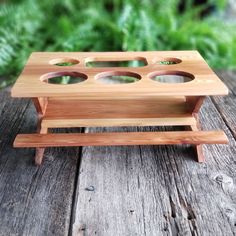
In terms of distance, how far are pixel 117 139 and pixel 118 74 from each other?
0.21 m

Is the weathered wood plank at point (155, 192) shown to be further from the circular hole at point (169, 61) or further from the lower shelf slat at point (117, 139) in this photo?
the circular hole at point (169, 61)

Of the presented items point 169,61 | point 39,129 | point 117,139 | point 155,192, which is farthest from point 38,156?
point 169,61

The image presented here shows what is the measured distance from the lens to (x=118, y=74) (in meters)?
0.90

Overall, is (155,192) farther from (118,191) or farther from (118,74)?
(118,74)

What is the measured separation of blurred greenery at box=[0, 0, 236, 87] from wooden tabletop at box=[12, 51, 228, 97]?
27.1 inches

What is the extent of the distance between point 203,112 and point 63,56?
51cm

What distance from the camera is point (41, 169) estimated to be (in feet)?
2.68

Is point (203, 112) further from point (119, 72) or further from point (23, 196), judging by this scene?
point (23, 196)

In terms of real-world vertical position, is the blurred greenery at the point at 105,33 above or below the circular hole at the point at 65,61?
above

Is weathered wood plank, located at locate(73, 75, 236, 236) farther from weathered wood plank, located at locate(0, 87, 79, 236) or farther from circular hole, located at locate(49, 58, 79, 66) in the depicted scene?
circular hole, located at locate(49, 58, 79, 66)

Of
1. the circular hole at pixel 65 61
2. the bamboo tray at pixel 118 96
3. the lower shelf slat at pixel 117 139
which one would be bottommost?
the lower shelf slat at pixel 117 139

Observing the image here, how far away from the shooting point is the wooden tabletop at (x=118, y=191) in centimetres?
65

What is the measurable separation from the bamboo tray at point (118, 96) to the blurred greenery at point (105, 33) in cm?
70

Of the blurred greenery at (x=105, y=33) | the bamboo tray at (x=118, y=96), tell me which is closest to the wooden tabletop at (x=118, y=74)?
the bamboo tray at (x=118, y=96)
